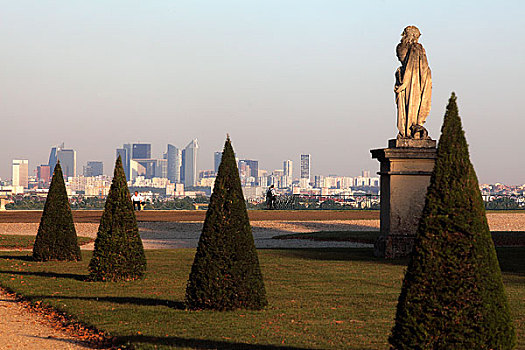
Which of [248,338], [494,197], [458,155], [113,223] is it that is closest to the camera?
[458,155]

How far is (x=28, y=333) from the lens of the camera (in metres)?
9.55

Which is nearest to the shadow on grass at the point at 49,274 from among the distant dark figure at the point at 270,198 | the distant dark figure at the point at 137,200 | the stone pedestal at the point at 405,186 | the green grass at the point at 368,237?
the stone pedestal at the point at 405,186

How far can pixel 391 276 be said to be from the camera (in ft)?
49.5

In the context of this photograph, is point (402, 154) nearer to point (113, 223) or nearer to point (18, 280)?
point (113, 223)

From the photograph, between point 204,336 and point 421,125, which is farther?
point 421,125

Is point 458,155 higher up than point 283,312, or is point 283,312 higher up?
point 458,155

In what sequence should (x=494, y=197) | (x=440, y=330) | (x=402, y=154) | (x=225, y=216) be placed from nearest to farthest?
(x=440, y=330) < (x=225, y=216) < (x=402, y=154) < (x=494, y=197)

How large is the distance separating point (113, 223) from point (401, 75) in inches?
331

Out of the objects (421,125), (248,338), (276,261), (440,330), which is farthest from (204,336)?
(421,125)

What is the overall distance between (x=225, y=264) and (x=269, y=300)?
5.60 ft

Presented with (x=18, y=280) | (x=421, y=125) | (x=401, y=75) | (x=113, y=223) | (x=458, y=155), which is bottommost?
(x=18, y=280)

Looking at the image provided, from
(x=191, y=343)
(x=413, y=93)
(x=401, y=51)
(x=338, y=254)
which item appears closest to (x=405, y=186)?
(x=413, y=93)

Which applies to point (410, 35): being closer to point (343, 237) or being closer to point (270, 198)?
point (343, 237)

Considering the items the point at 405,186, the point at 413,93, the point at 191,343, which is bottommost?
the point at 191,343
